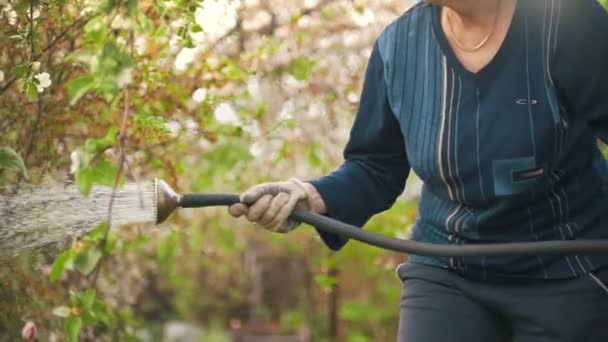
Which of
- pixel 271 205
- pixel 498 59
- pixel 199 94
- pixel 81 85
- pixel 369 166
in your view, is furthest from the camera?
pixel 199 94

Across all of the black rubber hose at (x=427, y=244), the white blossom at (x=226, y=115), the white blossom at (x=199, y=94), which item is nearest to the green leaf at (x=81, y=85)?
the black rubber hose at (x=427, y=244)

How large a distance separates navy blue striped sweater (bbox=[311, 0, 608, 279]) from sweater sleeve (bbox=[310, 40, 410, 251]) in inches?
3.8

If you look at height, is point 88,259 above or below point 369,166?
below

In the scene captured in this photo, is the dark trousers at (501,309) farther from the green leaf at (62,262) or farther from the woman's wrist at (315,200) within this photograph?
the green leaf at (62,262)

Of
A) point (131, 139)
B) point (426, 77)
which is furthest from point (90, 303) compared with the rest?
point (131, 139)

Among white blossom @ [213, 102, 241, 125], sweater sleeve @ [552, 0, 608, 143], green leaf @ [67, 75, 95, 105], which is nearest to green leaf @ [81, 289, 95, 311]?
green leaf @ [67, 75, 95, 105]

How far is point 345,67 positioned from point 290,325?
12.1 feet

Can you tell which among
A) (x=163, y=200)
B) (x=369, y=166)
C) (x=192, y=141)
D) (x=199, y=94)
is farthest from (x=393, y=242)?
(x=192, y=141)

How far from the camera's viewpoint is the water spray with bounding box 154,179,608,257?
7.65 feet

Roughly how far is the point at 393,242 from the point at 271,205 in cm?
30

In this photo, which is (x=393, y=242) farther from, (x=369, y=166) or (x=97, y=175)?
(x=97, y=175)

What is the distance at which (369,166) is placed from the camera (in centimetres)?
284

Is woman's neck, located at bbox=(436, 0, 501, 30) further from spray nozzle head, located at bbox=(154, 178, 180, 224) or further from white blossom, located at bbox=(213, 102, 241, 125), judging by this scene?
white blossom, located at bbox=(213, 102, 241, 125)

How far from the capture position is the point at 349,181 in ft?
9.18
